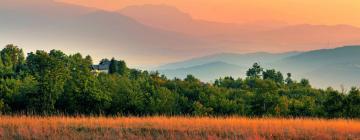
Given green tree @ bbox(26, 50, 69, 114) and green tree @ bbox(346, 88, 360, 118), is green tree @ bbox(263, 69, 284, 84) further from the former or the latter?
green tree @ bbox(26, 50, 69, 114)

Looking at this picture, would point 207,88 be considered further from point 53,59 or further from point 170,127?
point 170,127

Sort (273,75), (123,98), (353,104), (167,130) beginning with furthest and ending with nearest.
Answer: (273,75), (123,98), (353,104), (167,130)

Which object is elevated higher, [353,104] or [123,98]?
[123,98]

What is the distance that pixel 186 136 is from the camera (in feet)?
66.1

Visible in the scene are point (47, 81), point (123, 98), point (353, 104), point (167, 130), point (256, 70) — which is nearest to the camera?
point (167, 130)

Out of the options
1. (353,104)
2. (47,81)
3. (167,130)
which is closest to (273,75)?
(353,104)

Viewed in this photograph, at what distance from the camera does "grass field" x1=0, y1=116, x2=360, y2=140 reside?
20.4 m

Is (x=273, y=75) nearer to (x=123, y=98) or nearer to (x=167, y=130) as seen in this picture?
(x=123, y=98)

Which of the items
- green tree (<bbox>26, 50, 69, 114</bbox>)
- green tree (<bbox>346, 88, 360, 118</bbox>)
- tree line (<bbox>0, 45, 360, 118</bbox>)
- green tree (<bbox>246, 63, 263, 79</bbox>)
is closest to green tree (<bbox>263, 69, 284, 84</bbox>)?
green tree (<bbox>246, 63, 263, 79</bbox>)

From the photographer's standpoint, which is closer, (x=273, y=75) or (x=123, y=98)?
(x=123, y=98)

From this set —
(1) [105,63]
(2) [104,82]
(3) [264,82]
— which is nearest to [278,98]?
(3) [264,82]

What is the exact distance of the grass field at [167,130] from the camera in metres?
20.4

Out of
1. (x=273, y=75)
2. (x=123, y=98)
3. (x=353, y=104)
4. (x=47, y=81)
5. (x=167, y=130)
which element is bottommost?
(x=167, y=130)

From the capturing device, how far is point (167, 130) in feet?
70.6
